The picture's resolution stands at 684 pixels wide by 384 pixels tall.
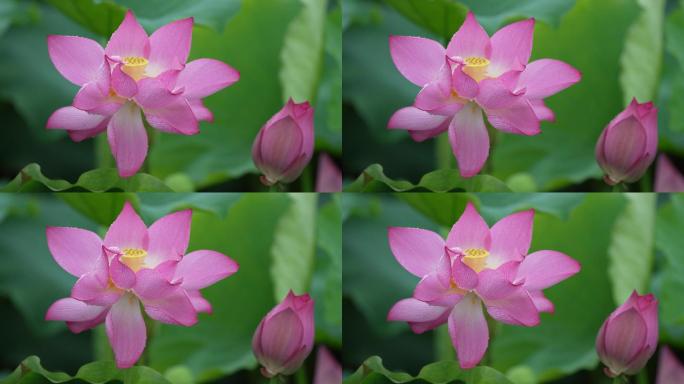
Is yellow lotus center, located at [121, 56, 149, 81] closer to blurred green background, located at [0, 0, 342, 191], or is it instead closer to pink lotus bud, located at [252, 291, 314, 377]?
blurred green background, located at [0, 0, 342, 191]

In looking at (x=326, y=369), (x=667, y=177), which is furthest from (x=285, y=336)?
(x=667, y=177)

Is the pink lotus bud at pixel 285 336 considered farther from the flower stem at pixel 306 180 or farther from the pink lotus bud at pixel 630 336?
the pink lotus bud at pixel 630 336

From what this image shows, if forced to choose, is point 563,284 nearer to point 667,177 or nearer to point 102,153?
point 667,177

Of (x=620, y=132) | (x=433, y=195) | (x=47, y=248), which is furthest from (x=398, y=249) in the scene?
(x=47, y=248)

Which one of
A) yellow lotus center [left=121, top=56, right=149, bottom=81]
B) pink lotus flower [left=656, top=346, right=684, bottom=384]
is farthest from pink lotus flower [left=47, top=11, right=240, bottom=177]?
pink lotus flower [left=656, top=346, right=684, bottom=384]

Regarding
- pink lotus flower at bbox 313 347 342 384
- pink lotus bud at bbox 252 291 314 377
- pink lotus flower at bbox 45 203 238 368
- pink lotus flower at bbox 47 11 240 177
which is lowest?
pink lotus flower at bbox 313 347 342 384

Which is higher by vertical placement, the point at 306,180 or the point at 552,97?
the point at 552,97
